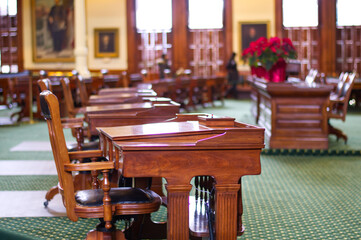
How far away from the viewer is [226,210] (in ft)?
8.77

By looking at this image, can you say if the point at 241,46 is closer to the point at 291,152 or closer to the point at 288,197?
the point at 291,152

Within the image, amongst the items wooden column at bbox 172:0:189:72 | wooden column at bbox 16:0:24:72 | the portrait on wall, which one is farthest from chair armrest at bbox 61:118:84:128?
wooden column at bbox 16:0:24:72

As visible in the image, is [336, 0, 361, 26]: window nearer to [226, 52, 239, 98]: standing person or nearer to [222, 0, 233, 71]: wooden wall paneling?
[222, 0, 233, 71]: wooden wall paneling

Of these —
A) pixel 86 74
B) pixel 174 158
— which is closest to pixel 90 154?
pixel 174 158

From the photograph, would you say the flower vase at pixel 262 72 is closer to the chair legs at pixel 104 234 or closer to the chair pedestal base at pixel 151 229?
the chair pedestal base at pixel 151 229

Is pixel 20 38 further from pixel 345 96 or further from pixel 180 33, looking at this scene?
pixel 345 96

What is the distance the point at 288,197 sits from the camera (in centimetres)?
477

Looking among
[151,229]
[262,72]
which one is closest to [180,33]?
[262,72]

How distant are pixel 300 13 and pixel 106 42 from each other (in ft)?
22.9

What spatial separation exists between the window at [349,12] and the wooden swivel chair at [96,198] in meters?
17.7

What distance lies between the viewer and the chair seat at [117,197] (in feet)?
8.93

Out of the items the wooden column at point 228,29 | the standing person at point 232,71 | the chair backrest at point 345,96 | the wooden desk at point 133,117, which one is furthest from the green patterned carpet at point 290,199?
the wooden column at point 228,29

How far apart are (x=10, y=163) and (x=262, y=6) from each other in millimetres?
14399

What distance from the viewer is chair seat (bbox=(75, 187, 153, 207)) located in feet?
8.93
